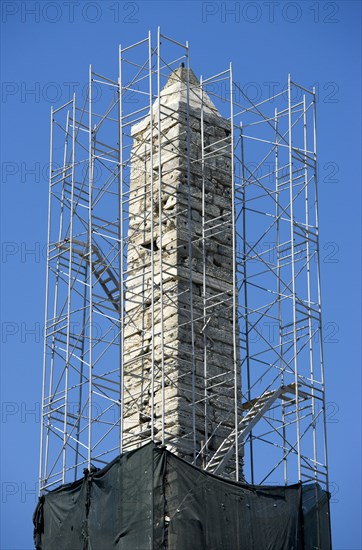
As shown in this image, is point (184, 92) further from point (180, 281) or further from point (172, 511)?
point (172, 511)

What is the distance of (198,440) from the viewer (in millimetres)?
25719

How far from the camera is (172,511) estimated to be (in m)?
24.0

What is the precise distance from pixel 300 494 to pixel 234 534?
4.49ft

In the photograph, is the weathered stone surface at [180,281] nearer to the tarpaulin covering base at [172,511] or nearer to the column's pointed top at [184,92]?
the column's pointed top at [184,92]

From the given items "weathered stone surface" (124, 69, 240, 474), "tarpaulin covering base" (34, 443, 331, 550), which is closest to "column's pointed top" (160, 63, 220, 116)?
"weathered stone surface" (124, 69, 240, 474)

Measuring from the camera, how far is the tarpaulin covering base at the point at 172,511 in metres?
24.0

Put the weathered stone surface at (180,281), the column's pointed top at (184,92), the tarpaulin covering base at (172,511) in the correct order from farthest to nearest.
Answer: the column's pointed top at (184,92), the weathered stone surface at (180,281), the tarpaulin covering base at (172,511)

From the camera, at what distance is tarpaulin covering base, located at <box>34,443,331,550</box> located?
23953 mm

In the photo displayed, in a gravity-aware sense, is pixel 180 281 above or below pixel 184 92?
below

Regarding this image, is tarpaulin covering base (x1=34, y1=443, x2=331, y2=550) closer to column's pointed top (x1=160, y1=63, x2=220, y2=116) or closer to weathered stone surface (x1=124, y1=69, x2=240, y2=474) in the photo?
weathered stone surface (x1=124, y1=69, x2=240, y2=474)

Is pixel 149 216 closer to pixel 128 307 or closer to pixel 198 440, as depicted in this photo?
pixel 128 307

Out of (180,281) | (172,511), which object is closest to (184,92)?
(180,281)

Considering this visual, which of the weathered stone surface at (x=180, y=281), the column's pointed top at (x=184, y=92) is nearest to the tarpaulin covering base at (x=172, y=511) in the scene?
the weathered stone surface at (x=180, y=281)

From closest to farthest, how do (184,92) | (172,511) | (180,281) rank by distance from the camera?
1. (172,511)
2. (180,281)
3. (184,92)
